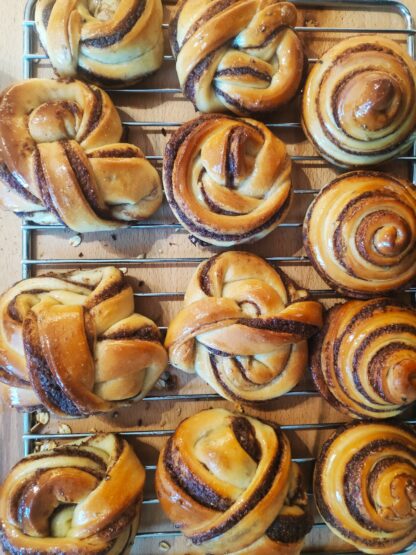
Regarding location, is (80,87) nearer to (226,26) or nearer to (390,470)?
(226,26)

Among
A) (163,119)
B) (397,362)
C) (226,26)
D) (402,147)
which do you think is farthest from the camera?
(163,119)

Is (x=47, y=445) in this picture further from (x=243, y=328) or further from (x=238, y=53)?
(x=238, y=53)

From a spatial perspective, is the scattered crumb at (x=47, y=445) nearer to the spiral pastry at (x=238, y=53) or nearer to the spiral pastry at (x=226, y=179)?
the spiral pastry at (x=226, y=179)

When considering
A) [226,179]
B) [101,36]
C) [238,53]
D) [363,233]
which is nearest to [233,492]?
[363,233]

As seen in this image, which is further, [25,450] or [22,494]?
[25,450]

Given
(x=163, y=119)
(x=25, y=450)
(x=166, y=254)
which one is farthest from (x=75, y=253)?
(x=25, y=450)

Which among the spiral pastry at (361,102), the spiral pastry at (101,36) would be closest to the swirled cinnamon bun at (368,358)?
the spiral pastry at (361,102)
